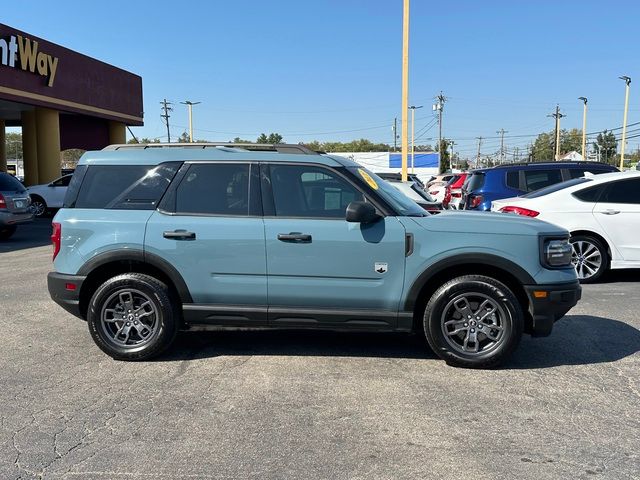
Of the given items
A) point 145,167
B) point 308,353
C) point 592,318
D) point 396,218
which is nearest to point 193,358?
point 308,353

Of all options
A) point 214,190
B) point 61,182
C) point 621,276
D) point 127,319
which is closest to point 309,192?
point 214,190

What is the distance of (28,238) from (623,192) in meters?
13.5

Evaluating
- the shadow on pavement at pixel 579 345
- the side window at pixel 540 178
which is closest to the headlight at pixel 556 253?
the shadow on pavement at pixel 579 345

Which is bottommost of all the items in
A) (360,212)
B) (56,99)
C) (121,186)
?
(360,212)

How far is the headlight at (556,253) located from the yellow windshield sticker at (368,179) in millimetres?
1524

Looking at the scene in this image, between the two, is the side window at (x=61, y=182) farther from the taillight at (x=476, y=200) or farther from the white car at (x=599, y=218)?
the white car at (x=599, y=218)

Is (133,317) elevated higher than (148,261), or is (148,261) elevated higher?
(148,261)

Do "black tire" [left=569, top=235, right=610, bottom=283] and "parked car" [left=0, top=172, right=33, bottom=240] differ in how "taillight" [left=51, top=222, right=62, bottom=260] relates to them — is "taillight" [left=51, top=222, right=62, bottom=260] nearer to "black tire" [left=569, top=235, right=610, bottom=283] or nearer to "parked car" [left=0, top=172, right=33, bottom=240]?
"black tire" [left=569, top=235, right=610, bottom=283]

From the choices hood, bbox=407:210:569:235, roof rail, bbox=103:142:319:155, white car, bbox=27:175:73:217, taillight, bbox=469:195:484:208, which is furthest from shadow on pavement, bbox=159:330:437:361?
white car, bbox=27:175:73:217

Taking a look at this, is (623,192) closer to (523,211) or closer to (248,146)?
(523,211)

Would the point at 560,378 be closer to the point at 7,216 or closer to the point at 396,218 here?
the point at 396,218

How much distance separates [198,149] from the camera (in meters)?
5.38

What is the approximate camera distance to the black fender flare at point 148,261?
199 inches

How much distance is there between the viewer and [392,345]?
564 cm
